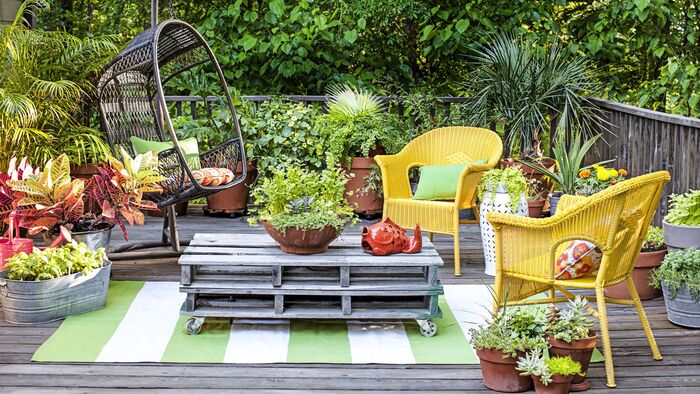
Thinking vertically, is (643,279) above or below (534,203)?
below

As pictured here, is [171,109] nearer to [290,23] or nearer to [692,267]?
[290,23]

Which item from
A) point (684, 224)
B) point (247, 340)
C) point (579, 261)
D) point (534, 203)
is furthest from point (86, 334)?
point (534, 203)

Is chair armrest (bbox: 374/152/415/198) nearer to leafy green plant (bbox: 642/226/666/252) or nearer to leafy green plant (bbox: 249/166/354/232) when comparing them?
leafy green plant (bbox: 249/166/354/232)

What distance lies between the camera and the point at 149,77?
19.2 feet

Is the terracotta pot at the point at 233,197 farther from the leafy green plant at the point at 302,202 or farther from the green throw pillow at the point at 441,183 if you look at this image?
the leafy green plant at the point at 302,202

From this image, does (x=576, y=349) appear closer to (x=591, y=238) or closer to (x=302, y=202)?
(x=591, y=238)

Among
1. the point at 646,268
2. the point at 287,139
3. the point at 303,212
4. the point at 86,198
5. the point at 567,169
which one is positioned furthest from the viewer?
the point at 287,139

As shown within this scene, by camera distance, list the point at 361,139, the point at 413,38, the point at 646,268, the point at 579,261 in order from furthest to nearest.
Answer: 1. the point at 413,38
2. the point at 361,139
3. the point at 646,268
4. the point at 579,261

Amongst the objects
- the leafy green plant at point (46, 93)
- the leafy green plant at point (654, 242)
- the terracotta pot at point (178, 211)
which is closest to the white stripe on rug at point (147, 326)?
the leafy green plant at point (46, 93)

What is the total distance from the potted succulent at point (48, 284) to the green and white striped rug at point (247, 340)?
A: 10cm

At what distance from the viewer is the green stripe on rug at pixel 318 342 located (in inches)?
142

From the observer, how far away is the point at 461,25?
786cm

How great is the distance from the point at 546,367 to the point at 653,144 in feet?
9.08

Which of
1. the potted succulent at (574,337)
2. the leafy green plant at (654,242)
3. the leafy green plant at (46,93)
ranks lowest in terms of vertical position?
the potted succulent at (574,337)
